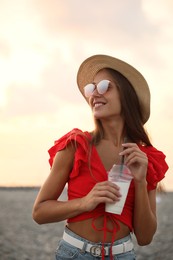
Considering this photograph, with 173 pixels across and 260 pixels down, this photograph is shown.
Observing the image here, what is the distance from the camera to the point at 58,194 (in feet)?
10.0

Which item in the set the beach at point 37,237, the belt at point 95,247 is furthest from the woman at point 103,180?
the beach at point 37,237

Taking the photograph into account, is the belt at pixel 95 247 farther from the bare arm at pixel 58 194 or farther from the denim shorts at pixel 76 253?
the bare arm at pixel 58 194

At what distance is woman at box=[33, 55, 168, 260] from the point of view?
2.90 metres

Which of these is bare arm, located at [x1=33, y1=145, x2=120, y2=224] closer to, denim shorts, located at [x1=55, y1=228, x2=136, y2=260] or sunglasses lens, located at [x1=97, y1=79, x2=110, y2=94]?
denim shorts, located at [x1=55, y1=228, x2=136, y2=260]

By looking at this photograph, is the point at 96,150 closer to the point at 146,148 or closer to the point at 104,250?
the point at 146,148

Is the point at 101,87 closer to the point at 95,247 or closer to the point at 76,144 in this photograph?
the point at 76,144

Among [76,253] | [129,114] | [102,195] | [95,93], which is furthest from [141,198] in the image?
[95,93]

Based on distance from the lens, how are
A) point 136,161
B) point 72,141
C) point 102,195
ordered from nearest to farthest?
point 102,195 → point 136,161 → point 72,141

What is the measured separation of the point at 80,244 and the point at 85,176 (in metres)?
0.43

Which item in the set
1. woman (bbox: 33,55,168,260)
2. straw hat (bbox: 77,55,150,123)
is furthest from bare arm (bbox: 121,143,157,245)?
straw hat (bbox: 77,55,150,123)

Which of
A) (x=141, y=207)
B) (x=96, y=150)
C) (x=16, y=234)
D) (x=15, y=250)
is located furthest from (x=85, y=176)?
(x=16, y=234)

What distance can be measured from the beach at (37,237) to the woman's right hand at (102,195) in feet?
15.3

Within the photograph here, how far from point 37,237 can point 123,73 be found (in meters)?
7.54

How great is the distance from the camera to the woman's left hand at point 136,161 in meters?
2.86
